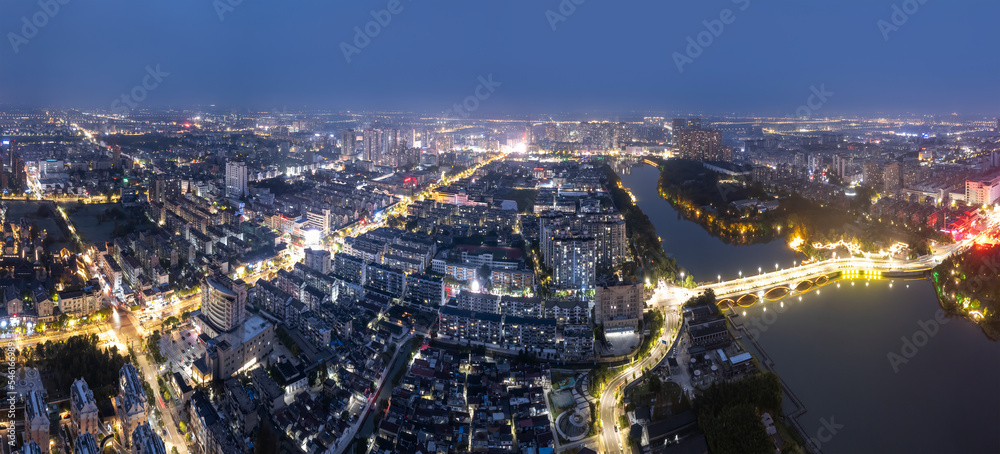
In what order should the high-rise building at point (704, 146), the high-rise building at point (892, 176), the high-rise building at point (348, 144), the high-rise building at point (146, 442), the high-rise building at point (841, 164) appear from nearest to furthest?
1. the high-rise building at point (146, 442)
2. the high-rise building at point (892, 176)
3. the high-rise building at point (841, 164)
4. the high-rise building at point (704, 146)
5. the high-rise building at point (348, 144)

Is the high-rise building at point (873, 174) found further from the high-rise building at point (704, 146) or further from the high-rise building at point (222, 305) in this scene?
the high-rise building at point (222, 305)

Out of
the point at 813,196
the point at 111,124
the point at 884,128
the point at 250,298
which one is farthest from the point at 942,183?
the point at 111,124

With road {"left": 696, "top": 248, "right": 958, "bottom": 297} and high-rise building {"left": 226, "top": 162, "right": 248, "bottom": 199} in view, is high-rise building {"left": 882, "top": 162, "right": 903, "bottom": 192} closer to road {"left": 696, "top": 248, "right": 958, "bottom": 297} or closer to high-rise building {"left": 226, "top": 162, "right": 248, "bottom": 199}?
road {"left": 696, "top": 248, "right": 958, "bottom": 297}

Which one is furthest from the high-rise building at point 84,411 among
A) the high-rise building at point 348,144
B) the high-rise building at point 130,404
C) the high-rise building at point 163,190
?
the high-rise building at point 348,144

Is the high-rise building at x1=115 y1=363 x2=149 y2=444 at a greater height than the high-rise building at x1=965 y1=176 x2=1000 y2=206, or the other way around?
the high-rise building at x1=965 y1=176 x2=1000 y2=206

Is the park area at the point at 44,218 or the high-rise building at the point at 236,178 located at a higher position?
the high-rise building at the point at 236,178

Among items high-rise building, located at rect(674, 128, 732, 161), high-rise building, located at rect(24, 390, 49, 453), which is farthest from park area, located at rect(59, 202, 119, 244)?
high-rise building, located at rect(674, 128, 732, 161)

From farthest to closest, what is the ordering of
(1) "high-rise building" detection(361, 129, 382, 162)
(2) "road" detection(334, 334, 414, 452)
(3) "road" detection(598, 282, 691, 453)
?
(1) "high-rise building" detection(361, 129, 382, 162), (3) "road" detection(598, 282, 691, 453), (2) "road" detection(334, 334, 414, 452)

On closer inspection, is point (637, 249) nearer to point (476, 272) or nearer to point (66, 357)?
point (476, 272)
